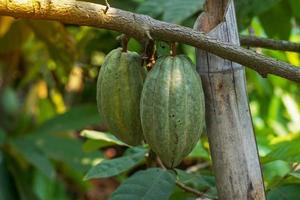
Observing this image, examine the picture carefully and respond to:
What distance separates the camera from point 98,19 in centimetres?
87

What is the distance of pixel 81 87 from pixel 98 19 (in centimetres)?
190

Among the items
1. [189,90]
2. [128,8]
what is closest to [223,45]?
[189,90]

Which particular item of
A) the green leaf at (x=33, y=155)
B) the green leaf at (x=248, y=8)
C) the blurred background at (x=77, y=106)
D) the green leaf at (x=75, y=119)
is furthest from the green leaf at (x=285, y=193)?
the green leaf at (x=75, y=119)

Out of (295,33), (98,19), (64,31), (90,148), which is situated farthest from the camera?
(295,33)

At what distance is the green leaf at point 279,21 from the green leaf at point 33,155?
0.77m

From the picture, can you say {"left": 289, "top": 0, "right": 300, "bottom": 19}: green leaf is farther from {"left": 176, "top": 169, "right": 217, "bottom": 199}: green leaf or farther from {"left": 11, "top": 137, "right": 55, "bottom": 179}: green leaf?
{"left": 11, "top": 137, "right": 55, "bottom": 179}: green leaf

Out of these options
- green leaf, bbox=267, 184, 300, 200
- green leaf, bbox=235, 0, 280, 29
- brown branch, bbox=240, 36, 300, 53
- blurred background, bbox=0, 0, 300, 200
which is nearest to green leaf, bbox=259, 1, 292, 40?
blurred background, bbox=0, 0, 300, 200

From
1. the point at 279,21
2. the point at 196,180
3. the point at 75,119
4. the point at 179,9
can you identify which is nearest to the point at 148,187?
the point at 196,180

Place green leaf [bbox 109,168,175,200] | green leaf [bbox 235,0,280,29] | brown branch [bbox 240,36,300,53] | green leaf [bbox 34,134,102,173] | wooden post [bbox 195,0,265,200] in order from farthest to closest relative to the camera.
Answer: green leaf [bbox 34,134,102,173], green leaf [bbox 235,0,280,29], brown branch [bbox 240,36,300,53], green leaf [bbox 109,168,175,200], wooden post [bbox 195,0,265,200]

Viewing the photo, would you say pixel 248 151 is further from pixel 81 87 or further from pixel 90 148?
pixel 81 87

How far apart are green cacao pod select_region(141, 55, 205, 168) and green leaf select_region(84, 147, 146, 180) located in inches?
15.3

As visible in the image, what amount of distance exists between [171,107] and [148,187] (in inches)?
11.0

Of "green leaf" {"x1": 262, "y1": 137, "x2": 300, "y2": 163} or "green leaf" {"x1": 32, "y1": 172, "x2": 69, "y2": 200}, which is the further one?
"green leaf" {"x1": 32, "y1": 172, "x2": 69, "y2": 200}

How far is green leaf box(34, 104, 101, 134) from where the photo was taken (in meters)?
2.30
